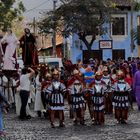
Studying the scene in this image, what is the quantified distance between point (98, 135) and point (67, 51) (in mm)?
41338

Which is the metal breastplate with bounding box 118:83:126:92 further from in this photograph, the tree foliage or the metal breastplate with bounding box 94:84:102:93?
the tree foliage

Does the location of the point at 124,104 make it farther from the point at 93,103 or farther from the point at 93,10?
the point at 93,10

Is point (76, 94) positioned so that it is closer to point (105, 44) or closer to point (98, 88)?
point (98, 88)

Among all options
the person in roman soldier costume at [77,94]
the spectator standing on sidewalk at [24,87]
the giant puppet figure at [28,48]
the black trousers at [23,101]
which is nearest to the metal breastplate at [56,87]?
the person in roman soldier costume at [77,94]

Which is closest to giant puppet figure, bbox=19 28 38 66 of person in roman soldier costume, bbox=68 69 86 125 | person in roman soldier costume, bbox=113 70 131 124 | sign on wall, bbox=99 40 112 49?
person in roman soldier costume, bbox=68 69 86 125

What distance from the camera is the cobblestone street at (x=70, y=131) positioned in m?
14.6

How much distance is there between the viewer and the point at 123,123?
1792 centimetres

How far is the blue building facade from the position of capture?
171 ft

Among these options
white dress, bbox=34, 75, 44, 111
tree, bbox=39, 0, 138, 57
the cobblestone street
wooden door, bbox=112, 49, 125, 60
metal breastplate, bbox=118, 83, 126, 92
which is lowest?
the cobblestone street

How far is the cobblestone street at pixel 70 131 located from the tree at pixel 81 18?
27.0 m

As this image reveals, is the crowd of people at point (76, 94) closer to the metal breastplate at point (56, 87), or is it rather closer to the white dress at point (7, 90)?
the metal breastplate at point (56, 87)

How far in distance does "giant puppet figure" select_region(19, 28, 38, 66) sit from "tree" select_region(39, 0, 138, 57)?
2511 cm

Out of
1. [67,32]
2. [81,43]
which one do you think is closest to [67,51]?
[81,43]

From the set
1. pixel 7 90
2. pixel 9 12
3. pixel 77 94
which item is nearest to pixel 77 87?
pixel 77 94
